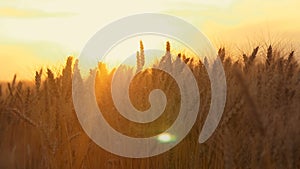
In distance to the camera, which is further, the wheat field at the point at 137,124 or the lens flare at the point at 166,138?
the lens flare at the point at 166,138

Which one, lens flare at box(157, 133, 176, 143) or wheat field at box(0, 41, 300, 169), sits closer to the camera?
wheat field at box(0, 41, 300, 169)

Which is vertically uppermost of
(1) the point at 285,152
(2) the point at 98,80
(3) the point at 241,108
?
(2) the point at 98,80

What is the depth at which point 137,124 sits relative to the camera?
2826 mm

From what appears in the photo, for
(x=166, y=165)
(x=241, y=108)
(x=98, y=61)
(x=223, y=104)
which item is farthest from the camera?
(x=98, y=61)

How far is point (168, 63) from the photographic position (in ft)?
9.61

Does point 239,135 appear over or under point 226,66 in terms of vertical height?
under

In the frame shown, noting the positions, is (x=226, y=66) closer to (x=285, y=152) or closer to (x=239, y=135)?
(x=239, y=135)

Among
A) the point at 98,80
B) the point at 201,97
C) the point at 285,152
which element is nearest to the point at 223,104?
the point at 201,97

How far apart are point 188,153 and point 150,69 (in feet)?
1.82

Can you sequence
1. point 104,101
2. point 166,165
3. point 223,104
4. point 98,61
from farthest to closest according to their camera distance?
1. point 98,61
2. point 104,101
3. point 166,165
4. point 223,104

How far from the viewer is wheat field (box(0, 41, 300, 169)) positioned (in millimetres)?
2355

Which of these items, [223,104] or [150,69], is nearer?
[223,104]

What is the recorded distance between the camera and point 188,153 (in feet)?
9.56

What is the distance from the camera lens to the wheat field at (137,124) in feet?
7.73
